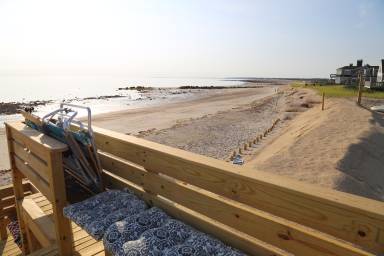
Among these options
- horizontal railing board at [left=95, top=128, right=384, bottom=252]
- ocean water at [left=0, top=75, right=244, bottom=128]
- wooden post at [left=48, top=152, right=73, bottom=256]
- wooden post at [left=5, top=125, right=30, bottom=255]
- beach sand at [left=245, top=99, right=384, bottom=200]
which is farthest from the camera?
ocean water at [left=0, top=75, right=244, bottom=128]

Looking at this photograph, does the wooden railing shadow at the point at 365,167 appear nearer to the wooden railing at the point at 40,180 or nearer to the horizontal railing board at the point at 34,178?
the wooden railing at the point at 40,180

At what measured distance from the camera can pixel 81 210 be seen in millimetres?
3061

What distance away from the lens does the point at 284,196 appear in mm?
1974

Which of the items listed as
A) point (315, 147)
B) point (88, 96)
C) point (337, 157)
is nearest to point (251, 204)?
point (337, 157)

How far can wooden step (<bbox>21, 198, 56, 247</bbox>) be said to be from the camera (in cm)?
381

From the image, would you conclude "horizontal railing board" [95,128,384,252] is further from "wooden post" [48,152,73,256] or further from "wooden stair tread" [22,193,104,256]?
"wooden stair tread" [22,193,104,256]

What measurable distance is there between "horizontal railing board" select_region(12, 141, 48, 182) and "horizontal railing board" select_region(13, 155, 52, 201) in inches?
3.4

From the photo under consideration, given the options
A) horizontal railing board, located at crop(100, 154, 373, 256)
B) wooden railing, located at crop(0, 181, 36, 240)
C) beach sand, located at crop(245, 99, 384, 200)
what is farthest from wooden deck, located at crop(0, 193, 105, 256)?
beach sand, located at crop(245, 99, 384, 200)

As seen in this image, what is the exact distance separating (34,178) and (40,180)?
259 millimetres

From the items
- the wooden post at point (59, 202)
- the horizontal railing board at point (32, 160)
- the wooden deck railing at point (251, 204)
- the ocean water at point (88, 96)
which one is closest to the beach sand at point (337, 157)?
the wooden deck railing at point (251, 204)

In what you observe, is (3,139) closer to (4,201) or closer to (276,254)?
A: (4,201)

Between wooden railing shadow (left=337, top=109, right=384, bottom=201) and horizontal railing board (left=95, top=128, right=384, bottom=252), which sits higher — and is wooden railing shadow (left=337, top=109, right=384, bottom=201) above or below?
below

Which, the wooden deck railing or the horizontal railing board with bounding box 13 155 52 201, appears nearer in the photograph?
the wooden deck railing

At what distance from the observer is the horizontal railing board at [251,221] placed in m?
1.84
